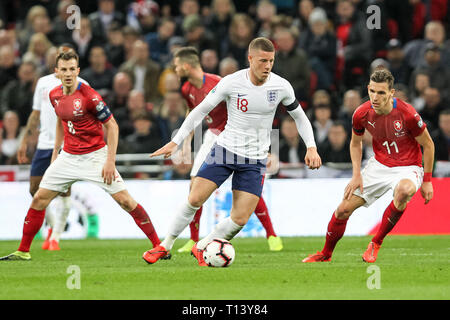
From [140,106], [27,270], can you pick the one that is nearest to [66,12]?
[140,106]

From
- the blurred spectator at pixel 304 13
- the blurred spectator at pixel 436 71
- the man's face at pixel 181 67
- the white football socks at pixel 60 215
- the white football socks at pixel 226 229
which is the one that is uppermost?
the blurred spectator at pixel 304 13

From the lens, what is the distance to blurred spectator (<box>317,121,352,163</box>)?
15820mm

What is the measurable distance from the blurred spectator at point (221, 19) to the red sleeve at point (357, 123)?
937 centimetres

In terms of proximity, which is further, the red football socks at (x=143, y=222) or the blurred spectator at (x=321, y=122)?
the blurred spectator at (x=321, y=122)

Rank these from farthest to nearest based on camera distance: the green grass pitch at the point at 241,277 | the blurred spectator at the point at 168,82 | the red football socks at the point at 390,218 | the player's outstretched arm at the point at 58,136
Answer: the blurred spectator at the point at 168,82, the player's outstretched arm at the point at 58,136, the red football socks at the point at 390,218, the green grass pitch at the point at 241,277

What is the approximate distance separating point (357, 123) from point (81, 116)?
321 cm

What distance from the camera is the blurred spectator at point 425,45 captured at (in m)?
17.3

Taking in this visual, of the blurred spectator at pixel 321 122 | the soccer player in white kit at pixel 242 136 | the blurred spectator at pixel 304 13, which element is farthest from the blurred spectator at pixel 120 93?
the soccer player in white kit at pixel 242 136

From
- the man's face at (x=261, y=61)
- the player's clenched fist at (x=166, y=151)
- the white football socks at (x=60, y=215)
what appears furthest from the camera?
the white football socks at (x=60, y=215)

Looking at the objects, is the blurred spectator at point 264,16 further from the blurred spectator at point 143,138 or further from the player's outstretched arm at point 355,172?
the player's outstretched arm at point 355,172

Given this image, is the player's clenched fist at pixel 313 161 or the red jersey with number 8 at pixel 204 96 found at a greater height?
the red jersey with number 8 at pixel 204 96

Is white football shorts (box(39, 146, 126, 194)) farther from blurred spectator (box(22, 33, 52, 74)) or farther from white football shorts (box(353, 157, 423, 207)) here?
blurred spectator (box(22, 33, 52, 74))

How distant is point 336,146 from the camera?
15891 millimetres

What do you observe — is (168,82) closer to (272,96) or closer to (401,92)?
(401,92)
